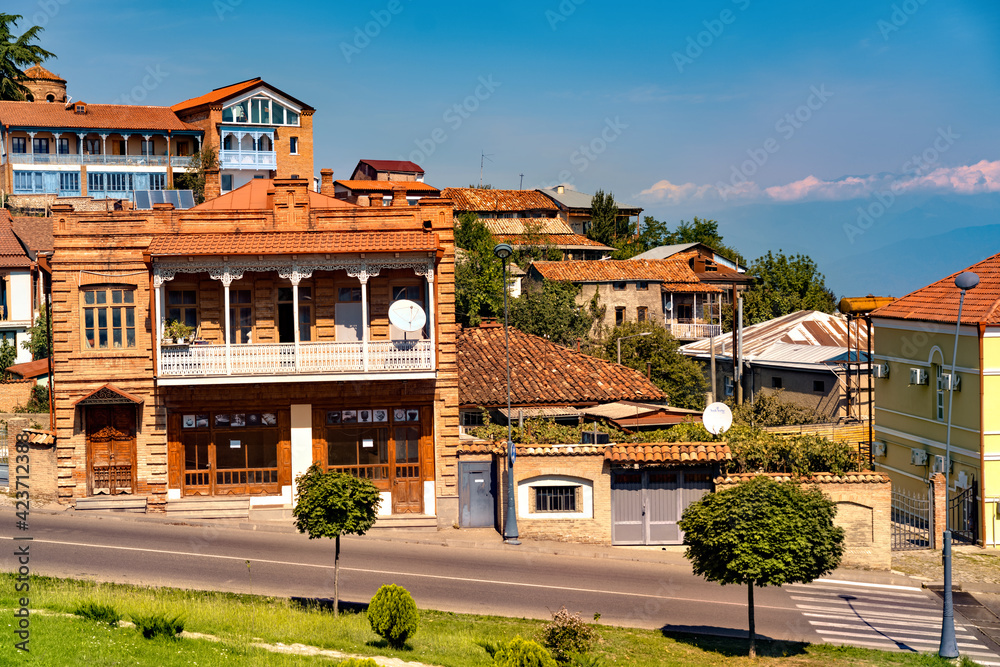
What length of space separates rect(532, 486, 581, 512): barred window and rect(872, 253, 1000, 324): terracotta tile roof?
1272 centimetres

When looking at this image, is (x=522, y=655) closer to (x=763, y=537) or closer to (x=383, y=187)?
(x=763, y=537)

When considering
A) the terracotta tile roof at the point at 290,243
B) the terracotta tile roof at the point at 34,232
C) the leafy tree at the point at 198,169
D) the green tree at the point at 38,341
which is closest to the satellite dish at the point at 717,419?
the terracotta tile roof at the point at 290,243

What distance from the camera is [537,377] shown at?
33.0 meters

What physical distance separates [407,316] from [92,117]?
51.8m

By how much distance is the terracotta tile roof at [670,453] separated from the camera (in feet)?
82.9

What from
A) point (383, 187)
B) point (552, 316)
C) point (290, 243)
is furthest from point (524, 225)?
point (290, 243)

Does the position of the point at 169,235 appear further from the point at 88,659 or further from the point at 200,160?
the point at 200,160

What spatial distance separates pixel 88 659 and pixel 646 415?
19451 mm

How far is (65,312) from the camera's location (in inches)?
1049

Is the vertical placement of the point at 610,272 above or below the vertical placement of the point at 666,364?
above

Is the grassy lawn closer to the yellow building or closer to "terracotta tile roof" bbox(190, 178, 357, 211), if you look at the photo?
the yellow building

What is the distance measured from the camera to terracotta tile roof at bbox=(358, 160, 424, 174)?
8881 cm

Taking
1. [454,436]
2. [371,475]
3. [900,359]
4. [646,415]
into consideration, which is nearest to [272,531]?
[371,475]

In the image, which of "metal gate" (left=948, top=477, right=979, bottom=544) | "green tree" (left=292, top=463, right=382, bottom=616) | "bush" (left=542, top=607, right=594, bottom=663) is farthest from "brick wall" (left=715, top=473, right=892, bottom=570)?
"green tree" (left=292, top=463, right=382, bottom=616)
